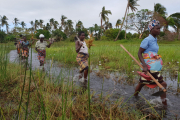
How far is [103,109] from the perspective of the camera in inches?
78.7

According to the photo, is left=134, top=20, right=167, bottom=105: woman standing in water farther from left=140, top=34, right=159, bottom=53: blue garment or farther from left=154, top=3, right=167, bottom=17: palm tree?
left=154, top=3, right=167, bottom=17: palm tree

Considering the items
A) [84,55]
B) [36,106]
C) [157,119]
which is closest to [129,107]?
[157,119]

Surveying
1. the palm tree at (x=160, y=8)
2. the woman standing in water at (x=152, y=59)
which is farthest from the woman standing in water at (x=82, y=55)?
the palm tree at (x=160, y=8)

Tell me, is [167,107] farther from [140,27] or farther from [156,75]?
[140,27]

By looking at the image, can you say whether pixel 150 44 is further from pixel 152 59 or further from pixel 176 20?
pixel 176 20

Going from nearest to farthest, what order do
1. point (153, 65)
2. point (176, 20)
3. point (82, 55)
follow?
point (153, 65), point (82, 55), point (176, 20)

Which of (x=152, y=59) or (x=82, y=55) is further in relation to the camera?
(x=82, y=55)

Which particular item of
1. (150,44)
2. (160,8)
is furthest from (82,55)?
(160,8)

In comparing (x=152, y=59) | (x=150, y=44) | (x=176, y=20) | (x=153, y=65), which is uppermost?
(x=176, y=20)

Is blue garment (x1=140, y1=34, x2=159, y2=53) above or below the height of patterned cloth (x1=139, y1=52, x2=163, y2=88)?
above

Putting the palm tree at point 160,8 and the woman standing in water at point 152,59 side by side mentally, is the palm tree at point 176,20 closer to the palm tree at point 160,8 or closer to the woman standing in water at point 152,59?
the palm tree at point 160,8

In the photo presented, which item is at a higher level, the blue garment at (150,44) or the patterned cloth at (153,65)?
the blue garment at (150,44)

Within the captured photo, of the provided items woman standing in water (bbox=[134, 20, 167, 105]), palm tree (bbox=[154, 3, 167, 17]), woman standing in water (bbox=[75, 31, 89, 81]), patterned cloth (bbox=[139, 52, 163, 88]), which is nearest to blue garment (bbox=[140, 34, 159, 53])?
woman standing in water (bbox=[134, 20, 167, 105])

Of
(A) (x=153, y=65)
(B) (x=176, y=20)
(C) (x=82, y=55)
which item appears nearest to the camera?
(A) (x=153, y=65)
